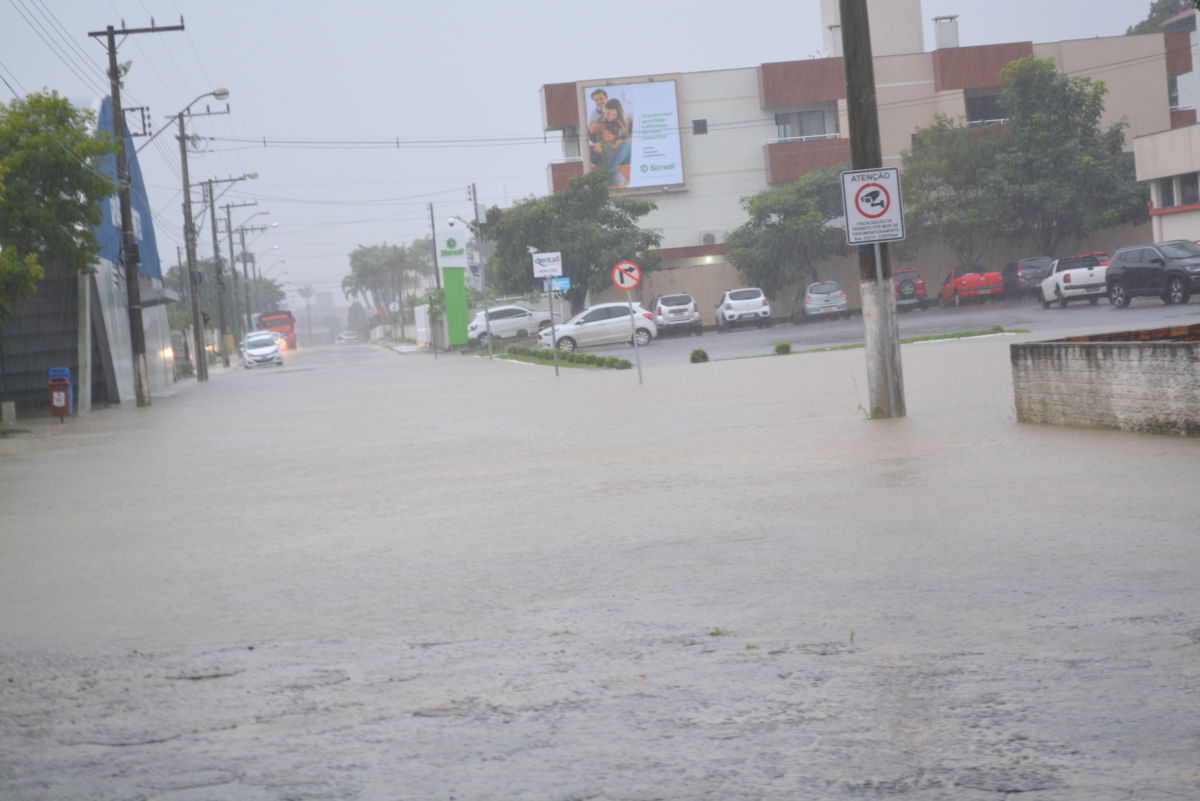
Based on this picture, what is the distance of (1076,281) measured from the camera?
42094mm

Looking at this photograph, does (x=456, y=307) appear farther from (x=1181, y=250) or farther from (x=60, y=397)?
(x=60, y=397)

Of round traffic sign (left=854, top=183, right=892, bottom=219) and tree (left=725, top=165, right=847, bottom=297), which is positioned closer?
round traffic sign (left=854, top=183, right=892, bottom=219)

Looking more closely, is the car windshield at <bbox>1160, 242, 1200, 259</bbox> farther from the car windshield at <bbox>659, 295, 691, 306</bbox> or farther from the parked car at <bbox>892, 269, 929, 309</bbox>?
the car windshield at <bbox>659, 295, 691, 306</bbox>

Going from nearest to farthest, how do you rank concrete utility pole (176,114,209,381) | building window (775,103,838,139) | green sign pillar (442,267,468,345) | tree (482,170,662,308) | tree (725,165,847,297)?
concrete utility pole (176,114,209,381)
tree (725,165,847,297)
tree (482,170,662,308)
green sign pillar (442,267,468,345)
building window (775,103,838,139)

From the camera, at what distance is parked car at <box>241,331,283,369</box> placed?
6594 centimetres

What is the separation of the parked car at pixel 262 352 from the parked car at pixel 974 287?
30.5 m

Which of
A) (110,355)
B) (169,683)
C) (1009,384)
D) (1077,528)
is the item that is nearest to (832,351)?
(1009,384)

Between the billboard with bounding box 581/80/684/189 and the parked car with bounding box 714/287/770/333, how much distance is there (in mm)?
16329

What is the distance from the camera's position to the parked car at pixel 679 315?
2168 inches

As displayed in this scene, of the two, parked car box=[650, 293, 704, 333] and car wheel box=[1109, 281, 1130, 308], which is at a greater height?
parked car box=[650, 293, 704, 333]

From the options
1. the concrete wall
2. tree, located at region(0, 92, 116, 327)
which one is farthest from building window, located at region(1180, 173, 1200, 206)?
the concrete wall

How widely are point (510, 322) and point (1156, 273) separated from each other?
32649 millimetres

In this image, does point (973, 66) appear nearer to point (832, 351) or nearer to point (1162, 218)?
point (1162, 218)

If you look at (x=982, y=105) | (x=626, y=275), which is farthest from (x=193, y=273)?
(x=982, y=105)
